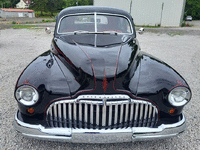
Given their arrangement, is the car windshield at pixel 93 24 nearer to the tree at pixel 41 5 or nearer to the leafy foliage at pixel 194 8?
the leafy foliage at pixel 194 8

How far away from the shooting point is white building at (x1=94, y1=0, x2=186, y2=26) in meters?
21.6

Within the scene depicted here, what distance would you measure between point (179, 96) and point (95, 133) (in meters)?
1.15

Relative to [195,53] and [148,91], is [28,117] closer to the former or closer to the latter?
[148,91]

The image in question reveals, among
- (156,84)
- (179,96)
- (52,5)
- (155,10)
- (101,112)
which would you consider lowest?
(101,112)

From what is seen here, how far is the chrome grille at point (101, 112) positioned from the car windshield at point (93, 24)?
1.89 metres

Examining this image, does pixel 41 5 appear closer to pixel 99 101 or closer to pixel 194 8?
pixel 194 8

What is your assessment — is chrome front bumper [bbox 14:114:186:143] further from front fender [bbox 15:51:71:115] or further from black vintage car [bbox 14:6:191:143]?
front fender [bbox 15:51:71:115]

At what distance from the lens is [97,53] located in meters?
2.41

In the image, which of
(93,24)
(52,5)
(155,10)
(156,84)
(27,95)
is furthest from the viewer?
(52,5)

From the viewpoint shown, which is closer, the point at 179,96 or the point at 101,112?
the point at 101,112

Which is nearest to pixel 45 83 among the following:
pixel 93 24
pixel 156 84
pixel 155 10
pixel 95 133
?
pixel 95 133

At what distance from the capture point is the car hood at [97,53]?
2.16m

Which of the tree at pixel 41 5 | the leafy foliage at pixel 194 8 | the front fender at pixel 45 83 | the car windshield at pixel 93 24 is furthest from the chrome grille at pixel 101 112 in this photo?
the tree at pixel 41 5

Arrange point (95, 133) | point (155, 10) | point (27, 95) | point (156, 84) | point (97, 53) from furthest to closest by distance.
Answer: point (155, 10), point (97, 53), point (156, 84), point (27, 95), point (95, 133)
